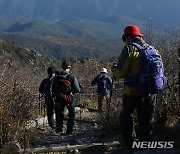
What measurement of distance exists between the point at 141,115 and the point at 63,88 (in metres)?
2.78

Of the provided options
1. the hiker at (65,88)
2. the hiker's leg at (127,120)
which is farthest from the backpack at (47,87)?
the hiker's leg at (127,120)

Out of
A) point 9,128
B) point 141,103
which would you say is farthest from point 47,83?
point 141,103

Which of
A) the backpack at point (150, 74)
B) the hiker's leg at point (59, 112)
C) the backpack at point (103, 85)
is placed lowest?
the hiker's leg at point (59, 112)

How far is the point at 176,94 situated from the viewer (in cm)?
687

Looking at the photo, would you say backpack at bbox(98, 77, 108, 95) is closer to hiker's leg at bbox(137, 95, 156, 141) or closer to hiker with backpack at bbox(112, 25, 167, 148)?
hiker with backpack at bbox(112, 25, 167, 148)

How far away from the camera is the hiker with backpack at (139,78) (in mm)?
5410

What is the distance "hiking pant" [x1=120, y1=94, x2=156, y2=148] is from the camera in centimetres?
570

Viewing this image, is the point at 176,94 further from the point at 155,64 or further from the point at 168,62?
the point at 155,64

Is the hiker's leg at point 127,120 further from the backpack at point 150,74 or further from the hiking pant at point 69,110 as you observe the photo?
the hiking pant at point 69,110

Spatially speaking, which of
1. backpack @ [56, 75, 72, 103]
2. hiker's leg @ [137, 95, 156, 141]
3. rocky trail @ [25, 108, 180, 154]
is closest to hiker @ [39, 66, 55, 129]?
rocky trail @ [25, 108, 180, 154]

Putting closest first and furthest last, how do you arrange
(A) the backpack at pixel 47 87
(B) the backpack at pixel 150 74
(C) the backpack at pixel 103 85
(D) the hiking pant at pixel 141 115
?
1. (B) the backpack at pixel 150 74
2. (D) the hiking pant at pixel 141 115
3. (A) the backpack at pixel 47 87
4. (C) the backpack at pixel 103 85

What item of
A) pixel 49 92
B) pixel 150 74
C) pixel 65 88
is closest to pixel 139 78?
pixel 150 74

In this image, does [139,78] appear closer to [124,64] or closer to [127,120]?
[124,64]

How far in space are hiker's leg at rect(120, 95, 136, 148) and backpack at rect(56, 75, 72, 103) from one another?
2.49 metres
